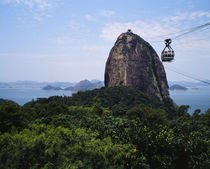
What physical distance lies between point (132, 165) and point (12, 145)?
6.01m

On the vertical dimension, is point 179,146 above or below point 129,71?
below

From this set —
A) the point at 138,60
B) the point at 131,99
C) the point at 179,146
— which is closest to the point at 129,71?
the point at 138,60

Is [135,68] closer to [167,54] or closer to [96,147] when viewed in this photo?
[167,54]

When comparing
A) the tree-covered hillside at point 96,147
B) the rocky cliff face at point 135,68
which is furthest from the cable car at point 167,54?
the rocky cliff face at point 135,68

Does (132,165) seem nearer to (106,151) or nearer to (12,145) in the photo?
(106,151)

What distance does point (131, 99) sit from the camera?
1823 inches

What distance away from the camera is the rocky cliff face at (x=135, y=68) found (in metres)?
64.6

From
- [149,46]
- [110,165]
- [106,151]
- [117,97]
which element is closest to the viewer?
[110,165]

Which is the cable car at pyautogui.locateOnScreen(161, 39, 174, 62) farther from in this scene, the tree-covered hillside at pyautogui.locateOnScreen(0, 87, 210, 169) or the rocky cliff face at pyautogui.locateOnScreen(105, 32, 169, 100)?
the rocky cliff face at pyautogui.locateOnScreen(105, 32, 169, 100)

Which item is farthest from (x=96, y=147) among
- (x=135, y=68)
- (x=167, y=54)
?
(x=135, y=68)

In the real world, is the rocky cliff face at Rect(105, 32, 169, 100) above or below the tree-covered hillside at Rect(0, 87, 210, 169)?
above

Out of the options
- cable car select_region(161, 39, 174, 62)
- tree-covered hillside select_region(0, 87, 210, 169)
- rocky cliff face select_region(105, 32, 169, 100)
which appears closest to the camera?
tree-covered hillside select_region(0, 87, 210, 169)

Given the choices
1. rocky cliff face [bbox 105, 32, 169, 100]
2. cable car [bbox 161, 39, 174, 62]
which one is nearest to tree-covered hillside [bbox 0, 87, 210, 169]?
cable car [bbox 161, 39, 174, 62]

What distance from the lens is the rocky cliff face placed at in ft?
212
